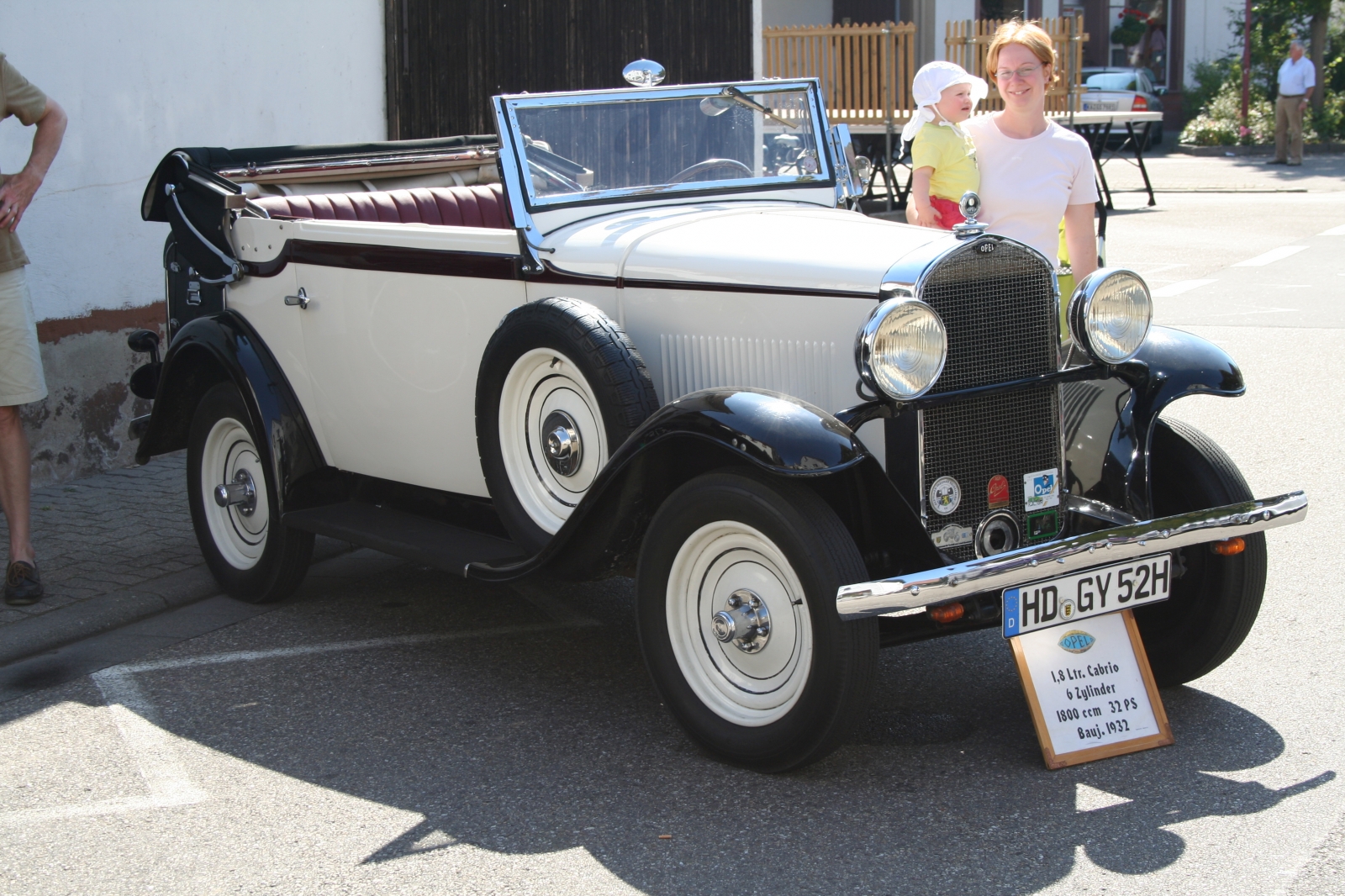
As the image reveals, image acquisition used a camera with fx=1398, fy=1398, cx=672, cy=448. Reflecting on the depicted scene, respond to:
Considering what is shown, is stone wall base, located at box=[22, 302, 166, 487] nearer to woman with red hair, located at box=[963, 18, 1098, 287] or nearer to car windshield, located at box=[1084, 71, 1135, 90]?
woman with red hair, located at box=[963, 18, 1098, 287]

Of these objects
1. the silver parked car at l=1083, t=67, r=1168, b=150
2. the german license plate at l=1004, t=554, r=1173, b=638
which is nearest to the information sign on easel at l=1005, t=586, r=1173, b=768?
the german license plate at l=1004, t=554, r=1173, b=638

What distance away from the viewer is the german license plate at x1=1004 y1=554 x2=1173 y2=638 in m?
3.19

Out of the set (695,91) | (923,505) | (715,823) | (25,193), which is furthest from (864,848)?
(25,193)

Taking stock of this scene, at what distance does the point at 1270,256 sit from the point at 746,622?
994 centimetres

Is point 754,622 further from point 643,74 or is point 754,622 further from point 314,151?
point 314,151

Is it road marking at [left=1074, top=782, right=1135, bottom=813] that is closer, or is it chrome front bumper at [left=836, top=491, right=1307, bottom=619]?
chrome front bumper at [left=836, top=491, right=1307, bottom=619]

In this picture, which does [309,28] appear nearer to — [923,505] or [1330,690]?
[923,505]

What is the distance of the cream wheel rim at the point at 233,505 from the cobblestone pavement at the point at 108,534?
328 millimetres

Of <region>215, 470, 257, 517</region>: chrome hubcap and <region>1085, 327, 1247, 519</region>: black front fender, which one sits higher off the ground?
<region>1085, 327, 1247, 519</region>: black front fender

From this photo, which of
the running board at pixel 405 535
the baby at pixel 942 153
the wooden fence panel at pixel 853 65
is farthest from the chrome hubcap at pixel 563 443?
the wooden fence panel at pixel 853 65

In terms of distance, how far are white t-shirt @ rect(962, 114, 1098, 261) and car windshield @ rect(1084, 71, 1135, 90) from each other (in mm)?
18629

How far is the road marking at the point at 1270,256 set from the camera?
449 inches

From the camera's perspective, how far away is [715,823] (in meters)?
3.13

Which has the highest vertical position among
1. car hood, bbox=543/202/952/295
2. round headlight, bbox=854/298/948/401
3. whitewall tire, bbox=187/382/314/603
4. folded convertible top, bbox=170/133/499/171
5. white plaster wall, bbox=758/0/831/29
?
white plaster wall, bbox=758/0/831/29
